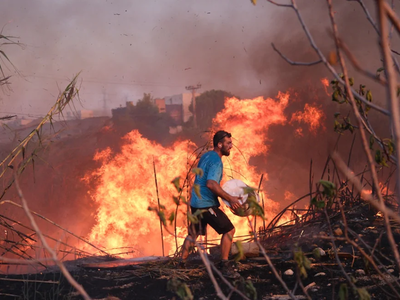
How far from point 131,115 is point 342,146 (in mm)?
16452

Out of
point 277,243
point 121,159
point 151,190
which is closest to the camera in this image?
point 277,243

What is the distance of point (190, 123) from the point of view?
32.7 metres

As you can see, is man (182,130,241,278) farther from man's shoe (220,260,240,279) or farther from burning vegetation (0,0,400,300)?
burning vegetation (0,0,400,300)

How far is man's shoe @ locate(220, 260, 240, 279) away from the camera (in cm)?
450

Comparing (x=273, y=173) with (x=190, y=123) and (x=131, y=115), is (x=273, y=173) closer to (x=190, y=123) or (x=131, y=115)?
(x=190, y=123)

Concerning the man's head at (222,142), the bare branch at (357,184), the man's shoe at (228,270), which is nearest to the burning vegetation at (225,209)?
the bare branch at (357,184)

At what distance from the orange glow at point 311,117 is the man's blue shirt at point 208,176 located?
20343mm

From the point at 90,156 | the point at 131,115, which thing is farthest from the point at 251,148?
the point at 131,115

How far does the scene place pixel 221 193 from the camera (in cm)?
459

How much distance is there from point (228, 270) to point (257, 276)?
351 millimetres

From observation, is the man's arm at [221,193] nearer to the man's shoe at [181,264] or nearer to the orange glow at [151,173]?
the man's shoe at [181,264]

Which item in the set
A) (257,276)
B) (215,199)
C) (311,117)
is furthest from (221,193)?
(311,117)

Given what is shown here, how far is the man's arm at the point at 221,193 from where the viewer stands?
456cm

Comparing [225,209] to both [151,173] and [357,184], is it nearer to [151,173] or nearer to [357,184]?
[151,173]
